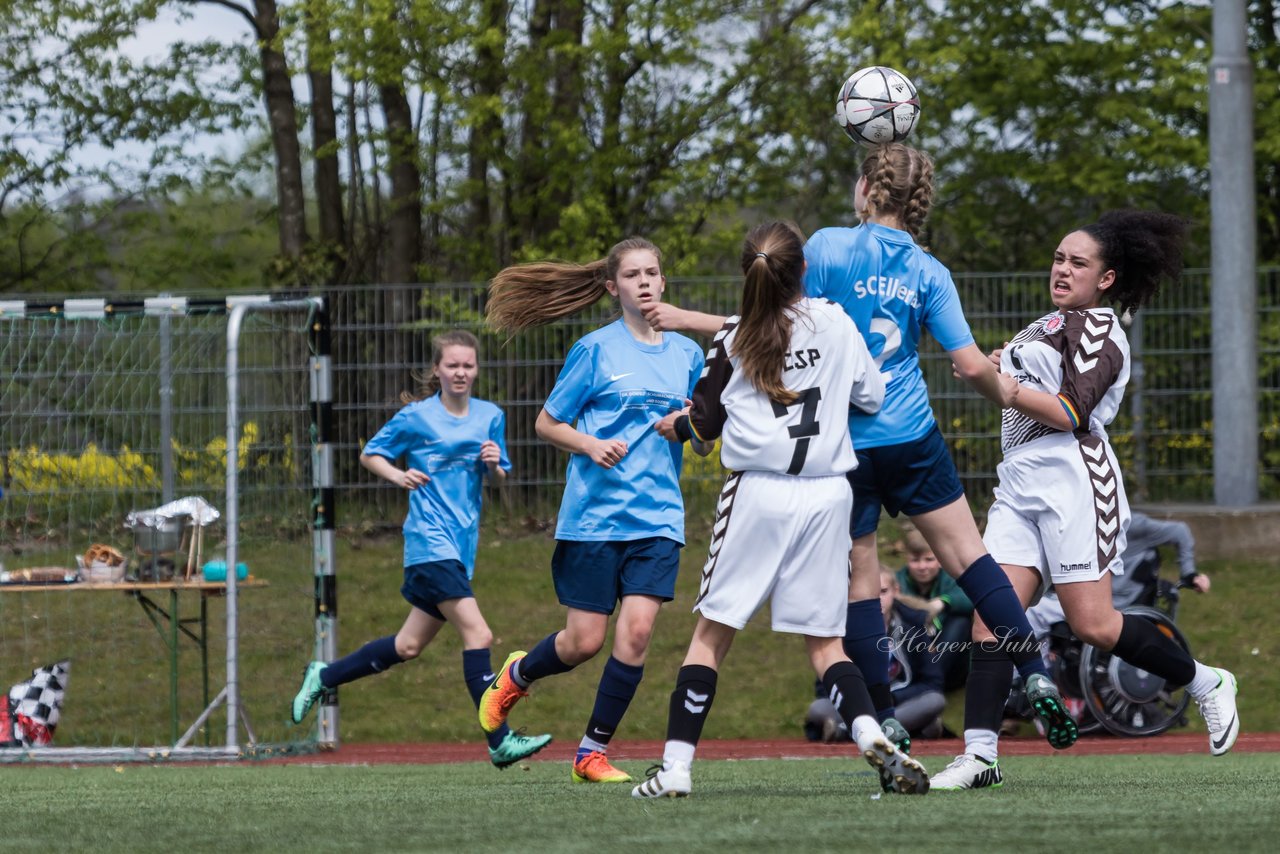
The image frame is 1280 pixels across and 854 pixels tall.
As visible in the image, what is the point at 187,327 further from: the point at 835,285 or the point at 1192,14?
the point at 1192,14

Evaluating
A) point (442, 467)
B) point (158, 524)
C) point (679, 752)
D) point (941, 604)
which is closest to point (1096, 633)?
point (679, 752)

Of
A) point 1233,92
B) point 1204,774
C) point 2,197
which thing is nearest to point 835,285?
point 1204,774

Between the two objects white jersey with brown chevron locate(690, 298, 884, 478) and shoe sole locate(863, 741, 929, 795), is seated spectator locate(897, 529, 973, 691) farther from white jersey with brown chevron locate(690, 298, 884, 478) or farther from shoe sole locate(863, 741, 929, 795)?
white jersey with brown chevron locate(690, 298, 884, 478)

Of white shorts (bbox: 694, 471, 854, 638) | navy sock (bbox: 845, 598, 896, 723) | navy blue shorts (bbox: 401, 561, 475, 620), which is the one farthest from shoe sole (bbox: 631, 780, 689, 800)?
navy blue shorts (bbox: 401, 561, 475, 620)

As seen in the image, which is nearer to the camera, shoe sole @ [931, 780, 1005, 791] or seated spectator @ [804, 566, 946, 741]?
shoe sole @ [931, 780, 1005, 791]

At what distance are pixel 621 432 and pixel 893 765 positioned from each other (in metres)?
1.97

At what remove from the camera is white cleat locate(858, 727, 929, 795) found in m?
4.83

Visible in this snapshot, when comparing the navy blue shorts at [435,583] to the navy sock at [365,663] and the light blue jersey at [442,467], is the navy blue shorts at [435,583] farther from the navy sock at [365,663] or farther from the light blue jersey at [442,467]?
the navy sock at [365,663]

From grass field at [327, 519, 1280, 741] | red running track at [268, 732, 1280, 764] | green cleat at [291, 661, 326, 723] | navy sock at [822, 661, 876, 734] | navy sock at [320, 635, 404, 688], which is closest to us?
navy sock at [822, 661, 876, 734]

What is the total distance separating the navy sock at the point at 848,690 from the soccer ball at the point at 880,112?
2.02 m

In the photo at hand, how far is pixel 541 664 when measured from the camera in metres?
6.70

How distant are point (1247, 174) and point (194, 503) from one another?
25.6ft

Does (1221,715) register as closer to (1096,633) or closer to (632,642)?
(1096,633)

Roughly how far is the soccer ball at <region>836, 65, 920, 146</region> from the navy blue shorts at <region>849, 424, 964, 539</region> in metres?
1.23
